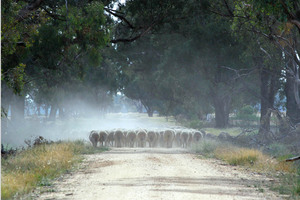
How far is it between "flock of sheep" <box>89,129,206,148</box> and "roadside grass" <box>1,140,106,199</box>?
7.03 meters

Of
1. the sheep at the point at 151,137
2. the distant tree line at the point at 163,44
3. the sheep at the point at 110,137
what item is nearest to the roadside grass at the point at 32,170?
the distant tree line at the point at 163,44

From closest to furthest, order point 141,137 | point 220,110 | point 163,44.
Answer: point 141,137 < point 163,44 < point 220,110

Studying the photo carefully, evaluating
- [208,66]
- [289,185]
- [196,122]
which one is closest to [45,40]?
[289,185]

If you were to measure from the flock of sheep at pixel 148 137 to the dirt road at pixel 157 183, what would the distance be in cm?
1039

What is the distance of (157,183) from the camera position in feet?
39.4

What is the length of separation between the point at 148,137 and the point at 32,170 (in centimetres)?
1487

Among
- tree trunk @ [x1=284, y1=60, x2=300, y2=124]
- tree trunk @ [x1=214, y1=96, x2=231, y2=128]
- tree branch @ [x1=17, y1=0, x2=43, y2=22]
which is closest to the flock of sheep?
tree trunk @ [x1=284, y1=60, x2=300, y2=124]

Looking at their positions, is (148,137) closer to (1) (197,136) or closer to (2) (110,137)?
(2) (110,137)

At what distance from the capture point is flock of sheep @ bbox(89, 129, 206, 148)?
2800cm

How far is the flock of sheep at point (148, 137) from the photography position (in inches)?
1102

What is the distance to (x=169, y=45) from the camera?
3866cm

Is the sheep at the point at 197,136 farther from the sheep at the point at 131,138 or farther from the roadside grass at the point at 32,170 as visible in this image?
the roadside grass at the point at 32,170

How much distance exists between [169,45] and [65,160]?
75.2 feet

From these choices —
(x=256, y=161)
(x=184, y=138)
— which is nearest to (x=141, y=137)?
(x=184, y=138)
